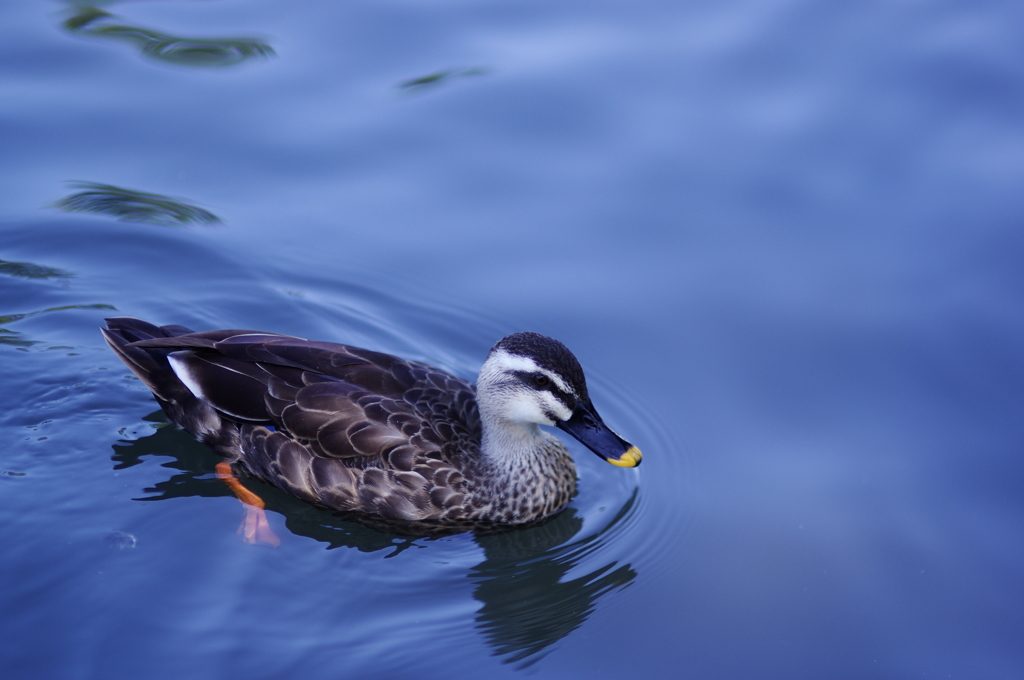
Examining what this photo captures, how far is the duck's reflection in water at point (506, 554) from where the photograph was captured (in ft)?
18.5

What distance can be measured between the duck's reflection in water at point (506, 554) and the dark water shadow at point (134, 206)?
224cm

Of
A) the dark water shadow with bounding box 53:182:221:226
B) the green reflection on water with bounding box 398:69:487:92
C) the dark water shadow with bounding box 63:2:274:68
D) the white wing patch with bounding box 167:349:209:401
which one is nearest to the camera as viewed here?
the white wing patch with bounding box 167:349:209:401

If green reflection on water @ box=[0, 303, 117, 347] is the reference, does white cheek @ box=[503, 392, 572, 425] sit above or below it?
above

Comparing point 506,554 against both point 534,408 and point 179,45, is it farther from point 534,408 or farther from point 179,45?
point 179,45

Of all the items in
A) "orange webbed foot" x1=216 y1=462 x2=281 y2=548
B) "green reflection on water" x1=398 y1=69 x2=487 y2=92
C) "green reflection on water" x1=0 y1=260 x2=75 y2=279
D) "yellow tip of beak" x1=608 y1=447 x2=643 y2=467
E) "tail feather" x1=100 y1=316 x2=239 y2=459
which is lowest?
"orange webbed foot" x1=216 y1=462 x2=281 y2=548

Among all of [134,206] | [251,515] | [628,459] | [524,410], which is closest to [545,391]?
[524,410]

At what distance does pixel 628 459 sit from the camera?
20.1ft

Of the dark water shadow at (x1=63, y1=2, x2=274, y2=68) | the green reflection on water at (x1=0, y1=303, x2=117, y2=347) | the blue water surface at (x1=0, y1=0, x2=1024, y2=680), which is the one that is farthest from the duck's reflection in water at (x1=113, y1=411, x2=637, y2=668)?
the dark water shadow at (x1=63, y1=2, x2=274, y2=68)

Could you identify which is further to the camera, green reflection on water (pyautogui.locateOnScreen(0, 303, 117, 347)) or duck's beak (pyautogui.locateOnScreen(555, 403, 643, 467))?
green reflection on water (pyautogui.locateOnScreen(0, 303, 117, 347))

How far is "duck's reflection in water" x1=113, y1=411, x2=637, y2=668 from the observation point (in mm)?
5633

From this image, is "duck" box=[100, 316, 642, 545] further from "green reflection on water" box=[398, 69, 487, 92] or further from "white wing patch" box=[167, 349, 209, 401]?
"green reflection on water" box=[398, 69, 487, 92]

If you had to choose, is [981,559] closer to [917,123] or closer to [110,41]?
[917,123]

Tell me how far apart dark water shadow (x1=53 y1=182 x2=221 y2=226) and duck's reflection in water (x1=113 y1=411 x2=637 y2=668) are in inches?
88.4

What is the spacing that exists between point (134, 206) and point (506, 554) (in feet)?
14.9
